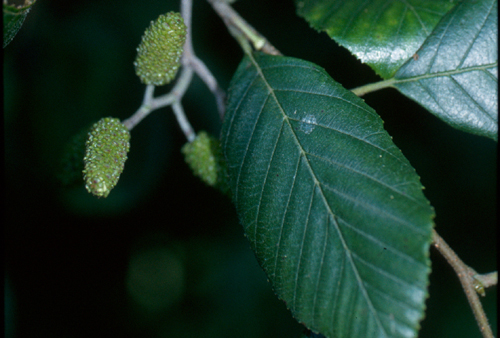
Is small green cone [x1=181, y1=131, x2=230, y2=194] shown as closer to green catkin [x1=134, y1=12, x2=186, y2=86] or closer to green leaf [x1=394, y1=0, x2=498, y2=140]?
green catkin [x1=134, y1=12, x2=186, y2=86]

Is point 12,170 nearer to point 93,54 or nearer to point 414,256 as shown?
point 93,54

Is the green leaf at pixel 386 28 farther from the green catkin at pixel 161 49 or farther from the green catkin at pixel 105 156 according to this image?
the green catkin at pixel 105 156

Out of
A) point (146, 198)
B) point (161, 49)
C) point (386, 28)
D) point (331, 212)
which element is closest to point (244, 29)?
point (161, 49)

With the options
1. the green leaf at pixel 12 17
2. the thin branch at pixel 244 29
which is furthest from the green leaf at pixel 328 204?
the green leaf at pixel 12 17

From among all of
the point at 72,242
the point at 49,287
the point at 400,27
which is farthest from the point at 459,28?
the point at 49,287

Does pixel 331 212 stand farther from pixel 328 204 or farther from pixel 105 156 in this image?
pixel 105 156

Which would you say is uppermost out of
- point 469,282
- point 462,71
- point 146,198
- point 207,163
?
point 462,71
